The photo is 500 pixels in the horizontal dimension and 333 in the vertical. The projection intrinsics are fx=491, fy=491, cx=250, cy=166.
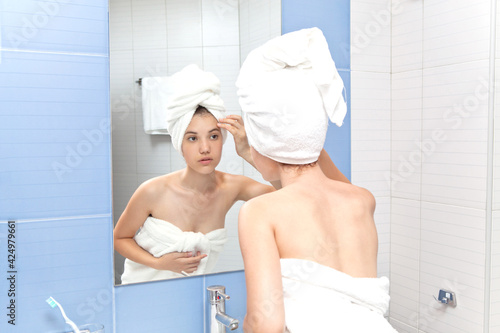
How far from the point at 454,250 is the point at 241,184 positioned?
70 cm

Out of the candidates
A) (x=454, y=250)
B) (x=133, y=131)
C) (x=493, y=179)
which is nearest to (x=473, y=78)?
(x=493, y=179)

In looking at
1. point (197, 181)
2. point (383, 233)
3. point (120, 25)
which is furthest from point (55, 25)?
point (383, 233)

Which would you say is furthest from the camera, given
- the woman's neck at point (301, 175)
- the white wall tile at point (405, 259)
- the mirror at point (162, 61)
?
the white wall tile at point (405, 259)

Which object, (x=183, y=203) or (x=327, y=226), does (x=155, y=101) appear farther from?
(x=327, y=226)

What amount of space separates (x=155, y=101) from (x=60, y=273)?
51 centimetres

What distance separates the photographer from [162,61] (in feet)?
4.40

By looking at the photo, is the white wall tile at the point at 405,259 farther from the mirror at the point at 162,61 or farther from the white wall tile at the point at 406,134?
the mirror at the point at 162,61

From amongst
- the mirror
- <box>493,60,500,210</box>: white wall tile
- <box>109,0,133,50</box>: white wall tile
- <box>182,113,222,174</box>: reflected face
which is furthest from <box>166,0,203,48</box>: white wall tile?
<box>493,60,500,210</box>: white wall tile

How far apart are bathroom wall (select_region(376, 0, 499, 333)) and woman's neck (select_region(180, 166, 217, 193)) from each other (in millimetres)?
700

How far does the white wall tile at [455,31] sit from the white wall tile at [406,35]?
29 millimetres

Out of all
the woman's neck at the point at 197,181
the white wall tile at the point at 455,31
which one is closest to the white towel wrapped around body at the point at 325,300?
the woman's neck at the point at 197,181

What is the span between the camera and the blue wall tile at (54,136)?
1.21m

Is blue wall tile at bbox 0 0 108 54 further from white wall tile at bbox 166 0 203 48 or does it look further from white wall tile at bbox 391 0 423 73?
white wall tile at bbox 391 0 423 73

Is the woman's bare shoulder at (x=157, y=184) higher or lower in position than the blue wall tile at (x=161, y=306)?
higher
